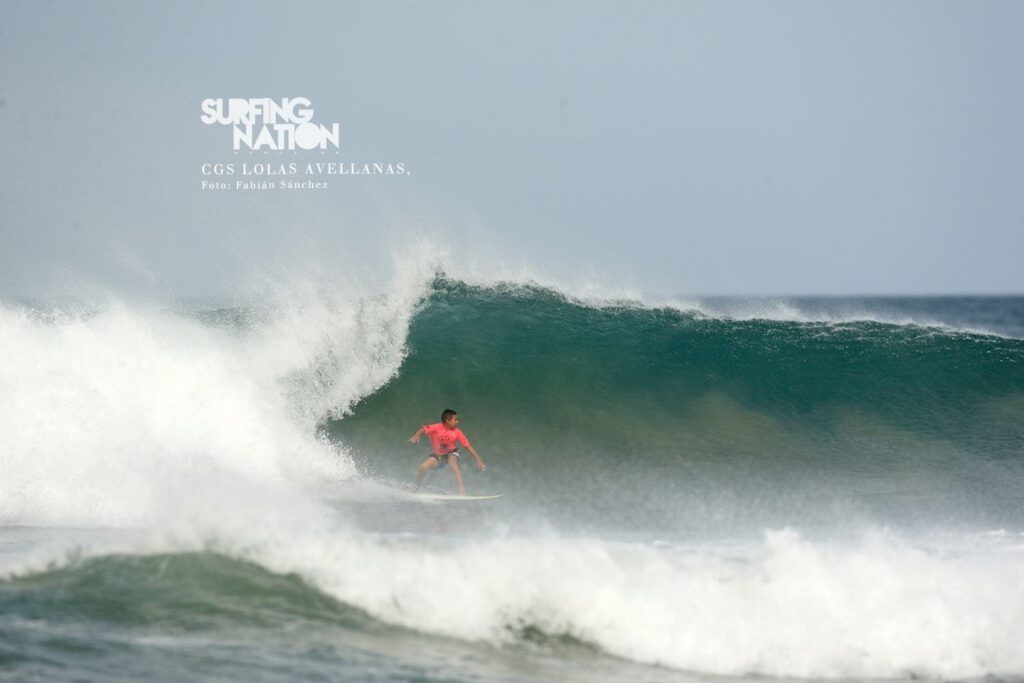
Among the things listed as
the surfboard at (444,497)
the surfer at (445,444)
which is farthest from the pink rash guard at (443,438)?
the surfboard at (444,497)

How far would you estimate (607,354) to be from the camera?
14.5 metres

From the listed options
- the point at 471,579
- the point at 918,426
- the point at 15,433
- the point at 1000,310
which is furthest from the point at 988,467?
the point at 1000,310

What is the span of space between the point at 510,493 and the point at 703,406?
3.58 metres

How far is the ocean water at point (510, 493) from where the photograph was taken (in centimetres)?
611

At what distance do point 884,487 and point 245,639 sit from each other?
297 inches

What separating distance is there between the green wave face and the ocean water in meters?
0.05

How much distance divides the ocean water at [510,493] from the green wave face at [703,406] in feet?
0.15

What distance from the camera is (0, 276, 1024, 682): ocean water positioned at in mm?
6113

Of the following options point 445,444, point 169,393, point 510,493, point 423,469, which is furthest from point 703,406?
point 169,393

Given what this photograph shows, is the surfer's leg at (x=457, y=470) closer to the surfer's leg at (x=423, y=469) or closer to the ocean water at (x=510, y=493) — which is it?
the surfer's leg at (x=423, y=469)

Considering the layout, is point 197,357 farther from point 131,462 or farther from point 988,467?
point 988,467

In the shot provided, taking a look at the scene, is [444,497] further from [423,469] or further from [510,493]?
[510,493]

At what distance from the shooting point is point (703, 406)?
44.1 ft

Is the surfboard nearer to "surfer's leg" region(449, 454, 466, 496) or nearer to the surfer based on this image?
"surfer's leg" region(449, 454, 466, 496)
